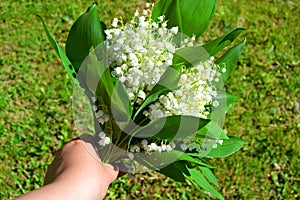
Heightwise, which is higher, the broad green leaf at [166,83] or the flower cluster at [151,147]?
the broad green leaf at [166,83]

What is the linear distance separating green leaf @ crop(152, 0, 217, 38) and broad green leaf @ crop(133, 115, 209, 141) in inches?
12.7

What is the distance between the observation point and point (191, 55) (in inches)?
46.4

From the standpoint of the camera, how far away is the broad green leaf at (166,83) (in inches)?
42.6

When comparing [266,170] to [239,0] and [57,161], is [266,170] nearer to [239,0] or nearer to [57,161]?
[239,0]

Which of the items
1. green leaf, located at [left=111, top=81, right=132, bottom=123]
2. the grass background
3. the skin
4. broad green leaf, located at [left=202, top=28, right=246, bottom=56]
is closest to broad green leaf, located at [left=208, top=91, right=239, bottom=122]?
broad green leaf, located at [left=202, top=28, right=246, bottom=56]

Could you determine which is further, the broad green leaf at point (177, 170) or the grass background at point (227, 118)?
the grass background at point (227, 118)

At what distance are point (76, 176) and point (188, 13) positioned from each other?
0.57 metres

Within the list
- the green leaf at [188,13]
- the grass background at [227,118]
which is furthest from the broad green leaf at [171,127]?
the grass background at [227,118]

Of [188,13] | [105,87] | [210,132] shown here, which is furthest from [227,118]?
[105,87]

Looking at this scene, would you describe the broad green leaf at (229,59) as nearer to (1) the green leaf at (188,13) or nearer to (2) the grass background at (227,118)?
(1) the green leaf at (188,13)

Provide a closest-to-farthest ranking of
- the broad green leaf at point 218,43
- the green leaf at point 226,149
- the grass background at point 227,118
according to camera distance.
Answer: the broad green leaf at point 218,43 → the green leaf at point 226,149 → the grass background at point 227,118

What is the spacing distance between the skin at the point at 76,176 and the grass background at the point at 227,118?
51.9 inches

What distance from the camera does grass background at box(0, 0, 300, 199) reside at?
2736 mm

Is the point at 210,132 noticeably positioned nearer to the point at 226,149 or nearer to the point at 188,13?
the point at 226,149
